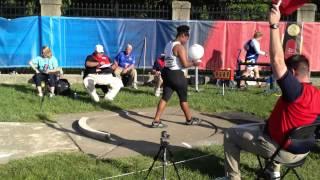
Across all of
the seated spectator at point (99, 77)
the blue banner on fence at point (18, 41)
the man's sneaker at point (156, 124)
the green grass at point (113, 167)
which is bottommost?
the green grass at point (113, 167)

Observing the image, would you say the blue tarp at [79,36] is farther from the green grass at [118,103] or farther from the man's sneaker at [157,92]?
the man's sneaker at [157,92]

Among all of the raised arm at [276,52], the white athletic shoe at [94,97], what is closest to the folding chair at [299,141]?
the raised arm at [276,52]

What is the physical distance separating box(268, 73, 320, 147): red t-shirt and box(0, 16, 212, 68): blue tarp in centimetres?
1190

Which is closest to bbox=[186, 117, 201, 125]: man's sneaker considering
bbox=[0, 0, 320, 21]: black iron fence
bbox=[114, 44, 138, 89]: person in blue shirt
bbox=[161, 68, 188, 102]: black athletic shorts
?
bbox=[161, 68, 188, 102]: black athletic shorts

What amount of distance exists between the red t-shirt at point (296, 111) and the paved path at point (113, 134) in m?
2.81

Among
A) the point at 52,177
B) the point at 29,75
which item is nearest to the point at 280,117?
the point at 52,177

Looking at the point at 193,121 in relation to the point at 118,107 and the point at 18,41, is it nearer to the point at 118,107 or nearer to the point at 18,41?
the point at 118,107

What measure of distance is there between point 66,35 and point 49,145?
28.6ft

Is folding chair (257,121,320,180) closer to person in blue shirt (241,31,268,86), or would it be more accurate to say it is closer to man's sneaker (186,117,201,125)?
man's sneaker (186,117,201,125)

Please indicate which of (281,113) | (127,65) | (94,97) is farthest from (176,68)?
(127,65)

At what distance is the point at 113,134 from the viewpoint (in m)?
9.03

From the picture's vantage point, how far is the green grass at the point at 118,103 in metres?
10.8

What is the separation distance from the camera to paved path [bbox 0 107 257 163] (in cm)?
797

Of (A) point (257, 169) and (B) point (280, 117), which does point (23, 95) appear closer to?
(A) point (257, 169)
